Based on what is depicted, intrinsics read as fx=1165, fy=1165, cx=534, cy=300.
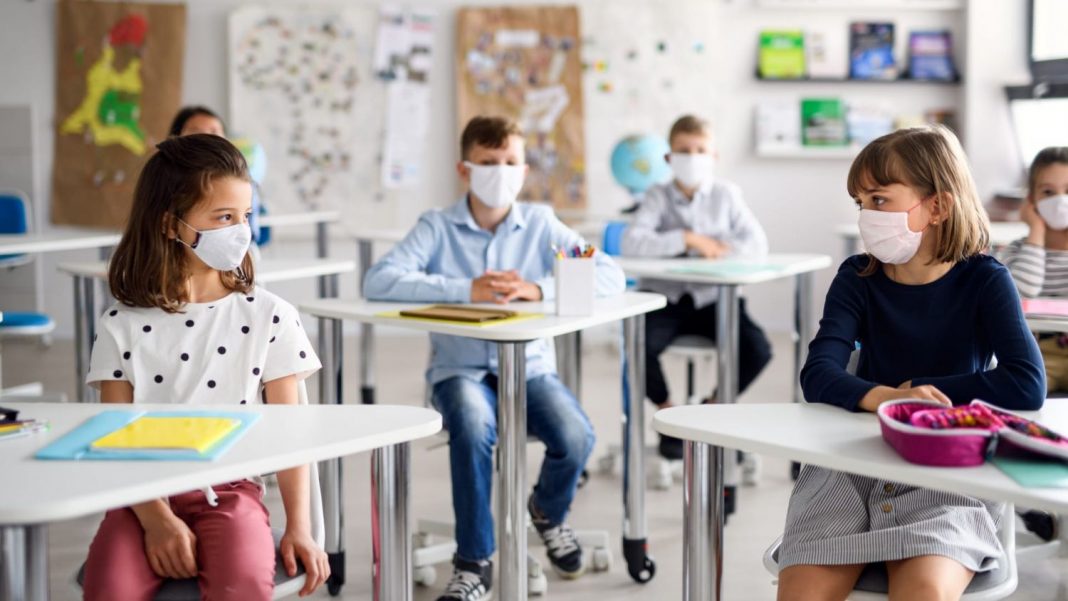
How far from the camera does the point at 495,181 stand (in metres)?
2.96

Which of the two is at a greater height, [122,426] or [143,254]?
[143,254]

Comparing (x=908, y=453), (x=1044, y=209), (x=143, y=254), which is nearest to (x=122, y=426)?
(x=143, y=254)

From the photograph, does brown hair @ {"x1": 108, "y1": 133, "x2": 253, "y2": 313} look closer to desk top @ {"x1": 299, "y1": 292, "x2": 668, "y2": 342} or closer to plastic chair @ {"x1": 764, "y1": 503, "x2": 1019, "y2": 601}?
desk top @ {"x1": 299, "y1": 292, "x2": 668, "y2": 342}

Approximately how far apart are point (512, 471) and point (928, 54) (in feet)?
15.3

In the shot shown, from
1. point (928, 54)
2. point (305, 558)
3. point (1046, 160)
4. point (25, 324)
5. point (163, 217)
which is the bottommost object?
point (305, 558)

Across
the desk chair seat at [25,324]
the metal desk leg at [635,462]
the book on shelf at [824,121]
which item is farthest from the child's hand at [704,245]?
the book on shelf at [824,121]

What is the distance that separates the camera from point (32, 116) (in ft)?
21.1

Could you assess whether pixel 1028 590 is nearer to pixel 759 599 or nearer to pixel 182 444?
pixel 759 599

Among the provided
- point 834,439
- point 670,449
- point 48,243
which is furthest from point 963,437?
point 48,243

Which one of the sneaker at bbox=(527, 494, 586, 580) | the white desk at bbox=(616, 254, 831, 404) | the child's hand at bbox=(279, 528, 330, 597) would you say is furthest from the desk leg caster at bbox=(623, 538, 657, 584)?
the child's hand at bbox=(279, 528, 330, 597)

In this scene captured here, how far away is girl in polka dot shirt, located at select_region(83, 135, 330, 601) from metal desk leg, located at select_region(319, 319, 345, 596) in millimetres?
723

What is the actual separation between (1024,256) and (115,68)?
16.5ft

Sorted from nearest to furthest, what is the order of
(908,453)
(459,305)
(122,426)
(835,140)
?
(908,453)
(122,426)
(459,305)
(835,140)

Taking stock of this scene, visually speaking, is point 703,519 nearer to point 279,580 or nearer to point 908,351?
point 908,351
